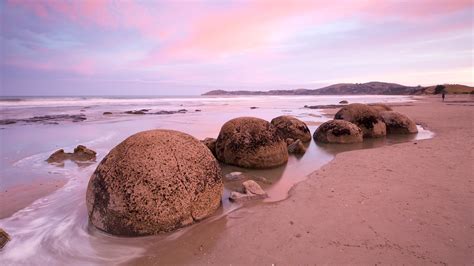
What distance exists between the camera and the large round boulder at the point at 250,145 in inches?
292

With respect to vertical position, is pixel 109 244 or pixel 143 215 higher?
pixel 143 215

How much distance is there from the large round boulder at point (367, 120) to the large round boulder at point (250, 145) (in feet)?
17.3

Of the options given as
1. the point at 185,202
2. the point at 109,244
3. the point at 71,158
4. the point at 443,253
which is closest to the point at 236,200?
the point at 185,202

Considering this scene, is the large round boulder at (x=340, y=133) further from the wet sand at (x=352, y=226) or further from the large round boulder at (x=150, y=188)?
the large round boulder at (x=150, y=188)

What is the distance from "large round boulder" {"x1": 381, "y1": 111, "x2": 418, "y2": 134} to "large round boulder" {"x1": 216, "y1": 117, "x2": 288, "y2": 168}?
6.99 metres

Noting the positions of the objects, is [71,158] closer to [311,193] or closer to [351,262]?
[311,193]

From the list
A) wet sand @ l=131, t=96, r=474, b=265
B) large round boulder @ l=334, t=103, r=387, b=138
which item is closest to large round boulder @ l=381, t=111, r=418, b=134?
large round boulder @ l=334, t=103, r=387, b=138

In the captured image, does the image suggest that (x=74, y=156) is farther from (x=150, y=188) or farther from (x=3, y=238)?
(x=150, y=188)

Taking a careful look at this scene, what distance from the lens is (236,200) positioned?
5.11 meters

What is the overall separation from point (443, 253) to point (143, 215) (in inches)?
137

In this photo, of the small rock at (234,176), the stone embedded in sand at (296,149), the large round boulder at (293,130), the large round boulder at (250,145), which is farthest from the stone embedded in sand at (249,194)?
the large round boulder at (293,130)

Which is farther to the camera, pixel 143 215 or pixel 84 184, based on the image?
pixel 84 184

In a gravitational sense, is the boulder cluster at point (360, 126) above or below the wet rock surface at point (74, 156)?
above

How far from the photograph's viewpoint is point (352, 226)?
395cm
